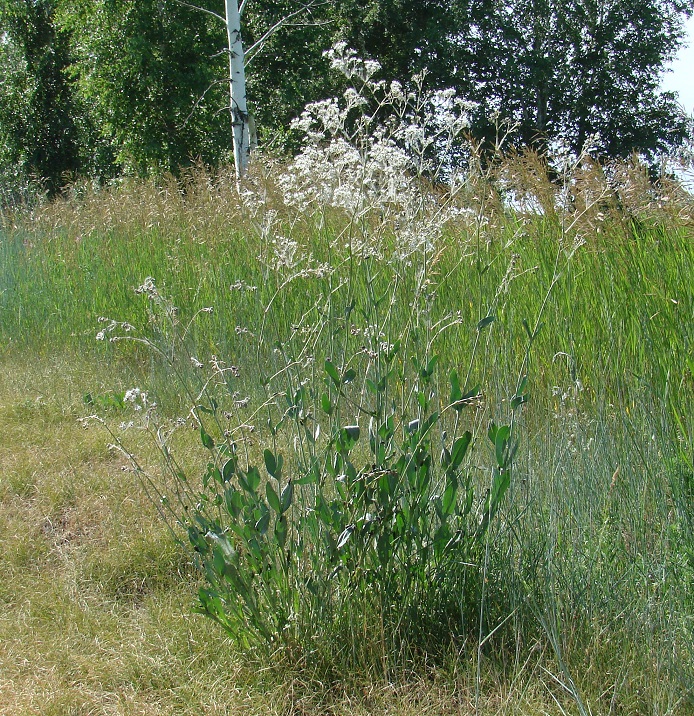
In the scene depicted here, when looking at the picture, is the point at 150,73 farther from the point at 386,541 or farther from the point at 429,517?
the point at 386,541

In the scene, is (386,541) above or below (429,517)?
above

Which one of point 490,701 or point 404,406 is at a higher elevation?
point 404,406

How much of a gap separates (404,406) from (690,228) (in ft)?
5.98

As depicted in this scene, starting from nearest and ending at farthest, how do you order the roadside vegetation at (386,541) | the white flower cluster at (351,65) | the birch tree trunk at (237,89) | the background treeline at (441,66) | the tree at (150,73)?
the roadside vegetation at (386,541) → the white flower cluster at (351,65) → the birch tree trunk at (237,89) → the tree at (150,73) → the background treeline at (441,66)

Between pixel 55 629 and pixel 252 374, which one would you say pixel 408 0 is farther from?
pixel 55 629

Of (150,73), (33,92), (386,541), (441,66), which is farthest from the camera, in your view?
(33,92)

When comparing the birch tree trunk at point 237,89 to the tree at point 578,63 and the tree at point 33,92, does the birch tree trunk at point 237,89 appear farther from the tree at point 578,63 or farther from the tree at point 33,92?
the tree at point 33,92

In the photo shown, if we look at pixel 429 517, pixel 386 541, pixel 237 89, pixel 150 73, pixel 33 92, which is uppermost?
pixel 33 92

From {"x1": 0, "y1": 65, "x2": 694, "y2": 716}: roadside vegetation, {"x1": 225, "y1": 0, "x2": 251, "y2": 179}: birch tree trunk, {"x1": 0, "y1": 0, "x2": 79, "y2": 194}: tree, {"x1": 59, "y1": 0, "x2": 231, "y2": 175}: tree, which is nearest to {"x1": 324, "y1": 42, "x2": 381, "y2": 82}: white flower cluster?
{"x1": 0, "y1": 65, "x2": 694, "y2": 716}: roadside vegetation

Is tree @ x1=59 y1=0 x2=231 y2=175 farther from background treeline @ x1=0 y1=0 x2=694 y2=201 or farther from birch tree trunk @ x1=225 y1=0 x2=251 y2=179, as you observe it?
birch tree trunk @ x1=225 y1=0 x2=251 y2=179

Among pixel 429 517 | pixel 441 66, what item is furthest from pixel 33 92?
pixel 429 517

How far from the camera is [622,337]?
3.32m

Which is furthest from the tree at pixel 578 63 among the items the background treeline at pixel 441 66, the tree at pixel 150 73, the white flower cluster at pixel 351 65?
the white flower cluster at pixel 351 65

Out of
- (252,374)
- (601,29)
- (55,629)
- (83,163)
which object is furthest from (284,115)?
(55,629)
